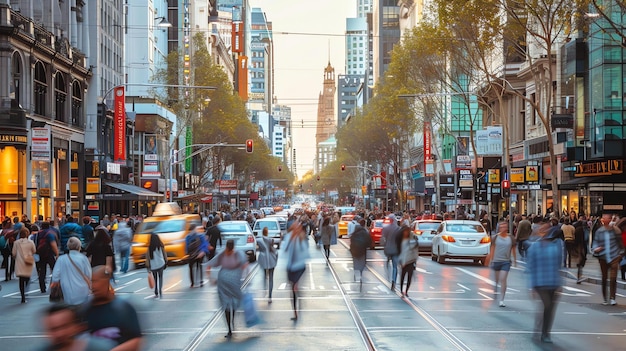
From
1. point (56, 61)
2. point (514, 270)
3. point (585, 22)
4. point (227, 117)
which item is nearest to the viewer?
point (514, 270)

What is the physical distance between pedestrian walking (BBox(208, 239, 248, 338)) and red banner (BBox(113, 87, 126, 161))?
45563mm

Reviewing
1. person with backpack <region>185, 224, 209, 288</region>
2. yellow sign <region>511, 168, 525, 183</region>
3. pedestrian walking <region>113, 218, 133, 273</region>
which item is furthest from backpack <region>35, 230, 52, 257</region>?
yellow sign <region>511, 168, 525, 183</region>

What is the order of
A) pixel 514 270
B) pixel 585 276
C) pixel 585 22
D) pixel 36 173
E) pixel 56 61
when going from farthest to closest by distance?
1. pixel 56 61
2. pixel 36 173
3. pixel 585 22
4. pixel 514 270
5. pixel 585 276

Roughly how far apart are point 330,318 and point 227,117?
210ft

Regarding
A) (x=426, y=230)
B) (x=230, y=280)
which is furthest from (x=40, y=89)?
(x=230, y=280)

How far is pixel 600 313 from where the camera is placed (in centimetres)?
1872

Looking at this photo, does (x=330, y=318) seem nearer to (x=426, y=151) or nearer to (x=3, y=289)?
(x=3, y=289)

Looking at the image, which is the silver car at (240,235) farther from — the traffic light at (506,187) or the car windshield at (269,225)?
the traffic light at (506,187)

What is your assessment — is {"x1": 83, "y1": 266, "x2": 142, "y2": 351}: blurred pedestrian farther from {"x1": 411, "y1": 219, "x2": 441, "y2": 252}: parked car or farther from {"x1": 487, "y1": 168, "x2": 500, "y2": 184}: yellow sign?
{"x1": 487, "y1": 168, "x2": 500, "y2": 184}: yellow sign

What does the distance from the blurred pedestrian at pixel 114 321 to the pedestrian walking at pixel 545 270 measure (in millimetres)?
8299

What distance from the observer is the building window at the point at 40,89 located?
48469mm

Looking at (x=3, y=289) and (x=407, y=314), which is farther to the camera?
(x=3, y=289)

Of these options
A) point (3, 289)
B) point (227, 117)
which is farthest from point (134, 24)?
point (3, 289)

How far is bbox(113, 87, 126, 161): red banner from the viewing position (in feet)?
198
